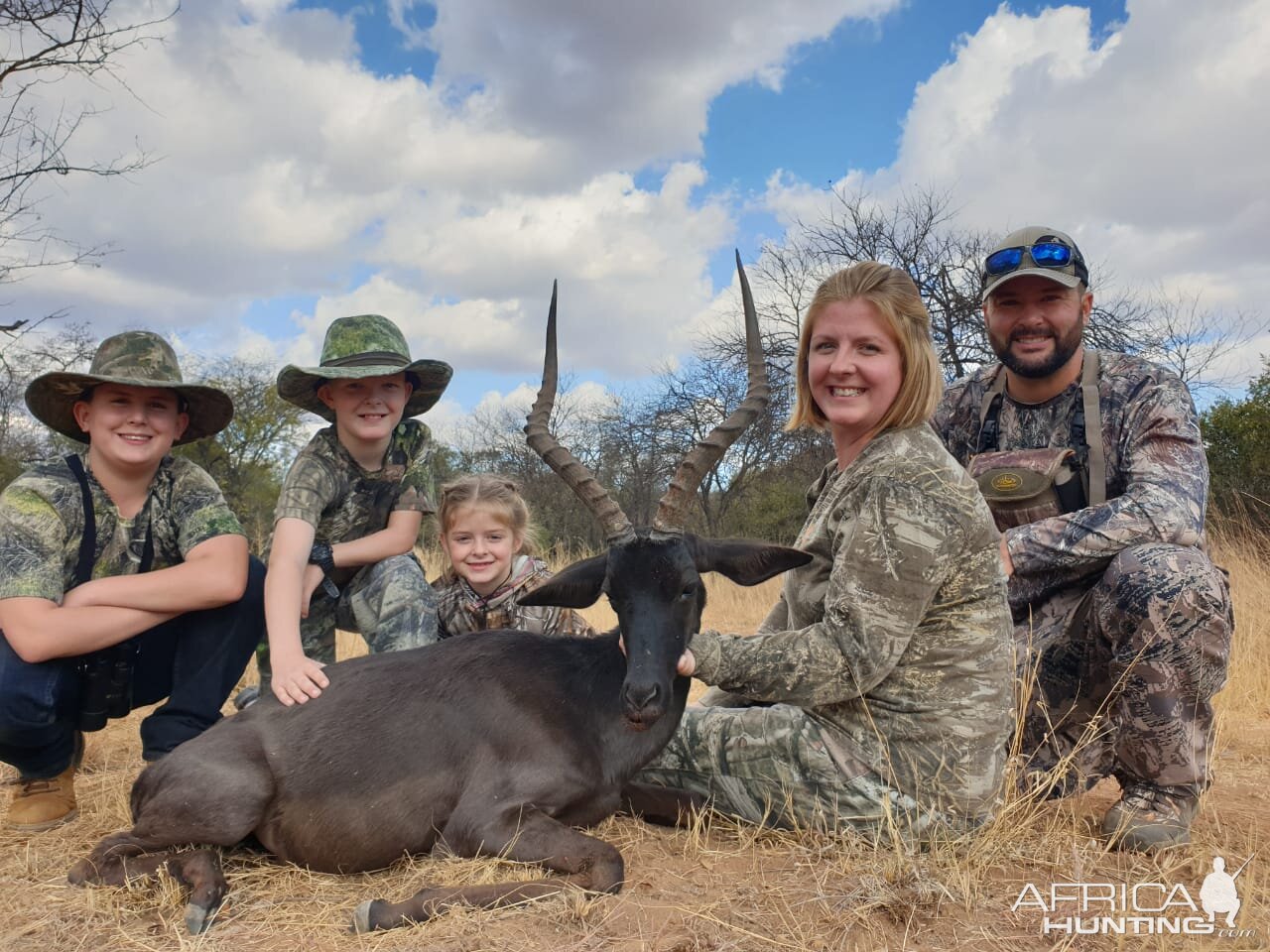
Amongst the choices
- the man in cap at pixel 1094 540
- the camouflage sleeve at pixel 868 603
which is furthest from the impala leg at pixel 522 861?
the man in cap at pixel 1094 540

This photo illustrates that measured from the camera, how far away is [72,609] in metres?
4.83

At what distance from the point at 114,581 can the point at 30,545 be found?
46 cm

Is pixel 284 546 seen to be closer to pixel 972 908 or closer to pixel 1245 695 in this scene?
pixel 972 908

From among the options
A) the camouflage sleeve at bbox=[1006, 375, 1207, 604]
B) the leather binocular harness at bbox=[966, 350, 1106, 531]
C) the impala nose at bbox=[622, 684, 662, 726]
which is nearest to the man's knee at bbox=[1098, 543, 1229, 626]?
the camouflage sleeve at bbox=[1006, 375, 1207, 604]

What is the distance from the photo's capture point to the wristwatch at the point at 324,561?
232 inches

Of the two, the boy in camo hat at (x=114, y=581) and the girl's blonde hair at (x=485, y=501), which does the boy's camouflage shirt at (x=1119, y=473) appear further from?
the boy in camo hat at (x=114, y=581)

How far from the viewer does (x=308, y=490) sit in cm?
564

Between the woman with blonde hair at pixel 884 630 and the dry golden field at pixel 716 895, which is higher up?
the woman with blonde hair at pixel 884 630

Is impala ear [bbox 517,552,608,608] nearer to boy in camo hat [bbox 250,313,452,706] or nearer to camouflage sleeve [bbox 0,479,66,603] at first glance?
boy in camo hat [bbox 250,313,452,706]

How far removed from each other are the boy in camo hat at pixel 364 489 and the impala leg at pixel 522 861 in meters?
2.06

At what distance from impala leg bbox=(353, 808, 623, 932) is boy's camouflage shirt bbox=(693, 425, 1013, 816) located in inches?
34.8

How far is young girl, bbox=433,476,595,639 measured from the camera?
20.0 ft

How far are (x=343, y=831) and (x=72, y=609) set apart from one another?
1.91 m

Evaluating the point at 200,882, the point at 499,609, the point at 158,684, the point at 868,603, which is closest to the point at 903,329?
Result: the point at 868,603
